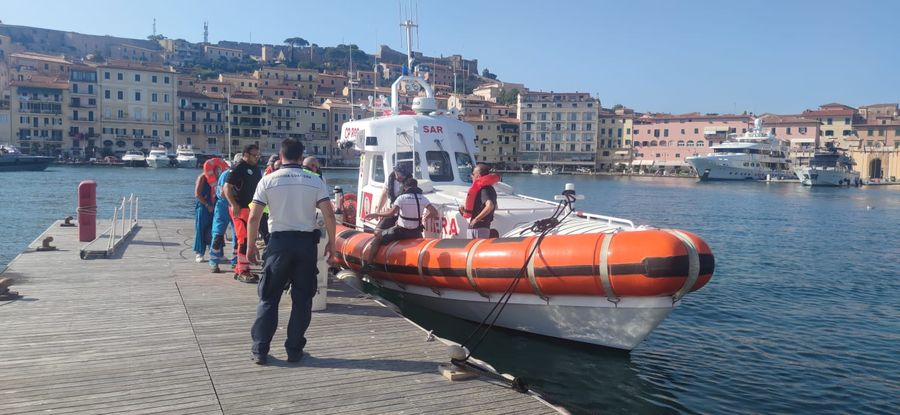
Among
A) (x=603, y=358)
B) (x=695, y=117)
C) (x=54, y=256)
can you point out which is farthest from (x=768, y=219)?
(x=695, y=117)

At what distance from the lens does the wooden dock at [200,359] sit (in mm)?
4465

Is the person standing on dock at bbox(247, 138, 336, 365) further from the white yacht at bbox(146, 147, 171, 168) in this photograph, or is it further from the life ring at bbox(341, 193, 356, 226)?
the white yacht at bbox(146, 147, 171, 168)

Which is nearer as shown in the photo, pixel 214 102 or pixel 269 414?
pixel 269 414

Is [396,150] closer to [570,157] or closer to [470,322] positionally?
[470,322]

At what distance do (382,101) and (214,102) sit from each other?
84860 millimetres

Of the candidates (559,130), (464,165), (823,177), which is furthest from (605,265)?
(559,130)

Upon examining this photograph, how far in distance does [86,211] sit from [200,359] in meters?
8.21

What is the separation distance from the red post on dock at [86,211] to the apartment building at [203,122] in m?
81.8

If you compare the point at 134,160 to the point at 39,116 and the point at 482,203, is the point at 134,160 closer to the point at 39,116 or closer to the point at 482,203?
the point at 39,116

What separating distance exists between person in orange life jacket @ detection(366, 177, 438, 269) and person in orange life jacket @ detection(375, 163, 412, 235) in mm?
65

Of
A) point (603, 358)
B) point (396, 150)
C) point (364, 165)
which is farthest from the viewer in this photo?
point (364, 165)

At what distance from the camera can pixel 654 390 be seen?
24.2ft

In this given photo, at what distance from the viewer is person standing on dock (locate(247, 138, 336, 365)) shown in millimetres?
5141

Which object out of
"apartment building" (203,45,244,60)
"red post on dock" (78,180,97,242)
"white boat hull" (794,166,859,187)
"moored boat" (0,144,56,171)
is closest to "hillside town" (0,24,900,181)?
"white boat hull" (794,166,859,187)
